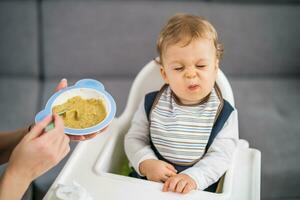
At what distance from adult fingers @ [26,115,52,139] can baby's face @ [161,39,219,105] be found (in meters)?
0.36

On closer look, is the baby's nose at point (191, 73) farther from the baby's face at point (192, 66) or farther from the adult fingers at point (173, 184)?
the adult fingers at point (173, 184)

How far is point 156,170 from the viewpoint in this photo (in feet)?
3.22

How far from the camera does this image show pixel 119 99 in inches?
64.7

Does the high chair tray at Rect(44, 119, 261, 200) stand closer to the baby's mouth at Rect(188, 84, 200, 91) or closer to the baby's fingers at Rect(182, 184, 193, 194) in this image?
the baby's fingers at Rect(182, 184, 193, 194)

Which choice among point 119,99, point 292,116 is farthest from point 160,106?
point 292,116

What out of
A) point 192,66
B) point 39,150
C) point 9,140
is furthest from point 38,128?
point 192,66

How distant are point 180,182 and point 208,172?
89 mm

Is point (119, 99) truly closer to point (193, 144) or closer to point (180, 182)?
point (193, 144)

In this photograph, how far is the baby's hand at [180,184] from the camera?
90 cm

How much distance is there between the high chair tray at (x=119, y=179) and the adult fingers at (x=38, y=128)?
16cm

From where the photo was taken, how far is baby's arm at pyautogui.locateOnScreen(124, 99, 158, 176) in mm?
1035

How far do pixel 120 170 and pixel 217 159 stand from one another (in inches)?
12.4

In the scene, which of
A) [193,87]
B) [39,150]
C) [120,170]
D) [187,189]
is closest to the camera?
[39,150]

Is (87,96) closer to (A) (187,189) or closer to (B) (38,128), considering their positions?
(B) (38,128)
